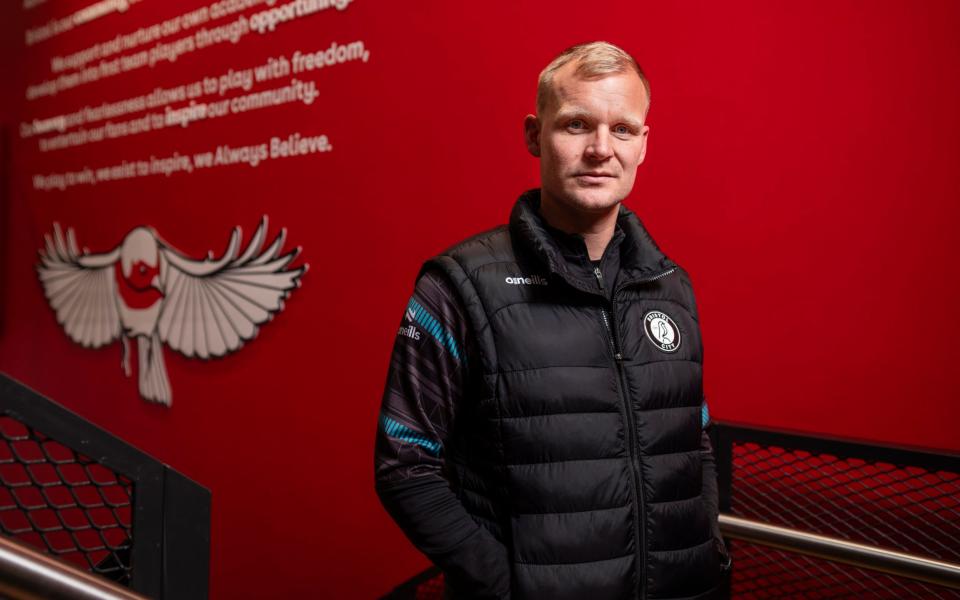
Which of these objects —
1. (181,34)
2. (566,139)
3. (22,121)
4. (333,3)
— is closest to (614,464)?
(566,139)

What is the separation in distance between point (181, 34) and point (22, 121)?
154cm

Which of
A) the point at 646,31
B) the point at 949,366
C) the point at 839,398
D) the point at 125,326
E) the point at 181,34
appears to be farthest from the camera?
the point at 125,326

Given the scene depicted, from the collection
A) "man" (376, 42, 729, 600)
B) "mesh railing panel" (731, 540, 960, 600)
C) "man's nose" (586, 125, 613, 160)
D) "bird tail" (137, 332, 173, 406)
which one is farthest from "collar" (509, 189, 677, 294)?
"bird tail" (137, 332, 173, 406)

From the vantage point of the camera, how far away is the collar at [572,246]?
41.9 inches

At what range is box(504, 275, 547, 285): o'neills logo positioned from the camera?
107 centimetres

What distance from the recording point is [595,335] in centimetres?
107

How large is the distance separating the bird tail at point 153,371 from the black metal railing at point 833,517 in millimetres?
1954

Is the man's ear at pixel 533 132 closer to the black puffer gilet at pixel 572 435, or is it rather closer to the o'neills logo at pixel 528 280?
the black puffer gilet at pixel 572 435

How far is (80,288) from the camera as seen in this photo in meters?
3.48

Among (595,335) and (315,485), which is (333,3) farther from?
(595,335)

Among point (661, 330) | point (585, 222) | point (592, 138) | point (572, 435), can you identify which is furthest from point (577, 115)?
point (572, 435)

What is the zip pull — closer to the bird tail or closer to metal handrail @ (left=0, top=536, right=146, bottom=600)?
metal handrail @ (left=0, top=536, right=146, bottom=600)

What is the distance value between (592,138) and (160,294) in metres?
2.53

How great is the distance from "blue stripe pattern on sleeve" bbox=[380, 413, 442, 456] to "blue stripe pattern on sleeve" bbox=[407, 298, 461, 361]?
12cm
